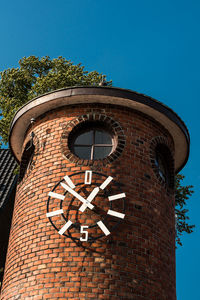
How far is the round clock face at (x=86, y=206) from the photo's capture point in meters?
9.09

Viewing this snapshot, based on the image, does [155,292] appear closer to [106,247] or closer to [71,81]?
[106,247]

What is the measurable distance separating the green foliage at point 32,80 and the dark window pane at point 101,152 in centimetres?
762

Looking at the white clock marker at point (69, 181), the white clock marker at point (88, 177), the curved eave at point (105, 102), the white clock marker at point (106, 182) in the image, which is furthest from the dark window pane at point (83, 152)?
the curved eave at point (105, 102)

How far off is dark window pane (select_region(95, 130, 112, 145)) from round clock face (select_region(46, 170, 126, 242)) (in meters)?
0.99

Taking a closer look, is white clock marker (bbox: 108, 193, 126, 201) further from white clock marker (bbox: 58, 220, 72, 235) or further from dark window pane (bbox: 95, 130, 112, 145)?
dark window pane (bbox: 95, 130, 112, 145)

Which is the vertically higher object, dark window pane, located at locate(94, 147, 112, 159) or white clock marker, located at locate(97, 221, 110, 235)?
dark window pane, located at locate(94, 147, 112, 159)

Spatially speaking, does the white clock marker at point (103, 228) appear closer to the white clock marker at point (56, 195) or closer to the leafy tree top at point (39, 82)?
the white clock marker at point (56, 195)

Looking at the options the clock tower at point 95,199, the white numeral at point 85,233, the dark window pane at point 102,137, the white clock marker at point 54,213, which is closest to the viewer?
the clock tower at point 95,199

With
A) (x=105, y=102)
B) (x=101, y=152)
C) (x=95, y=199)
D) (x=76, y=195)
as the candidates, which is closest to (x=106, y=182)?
(x=95, y=199)

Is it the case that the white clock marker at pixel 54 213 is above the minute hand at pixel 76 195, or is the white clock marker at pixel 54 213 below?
below

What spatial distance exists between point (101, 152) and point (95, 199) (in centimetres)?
129

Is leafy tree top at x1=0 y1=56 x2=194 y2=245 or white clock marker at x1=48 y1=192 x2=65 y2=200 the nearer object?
white clock marker at x1=48 y1=192 x2=65 y2=200

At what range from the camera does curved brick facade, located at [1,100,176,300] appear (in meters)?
8.70

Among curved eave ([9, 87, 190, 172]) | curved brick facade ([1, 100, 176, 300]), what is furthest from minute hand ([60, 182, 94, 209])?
curved eave ([9, 87, 190, 172])
